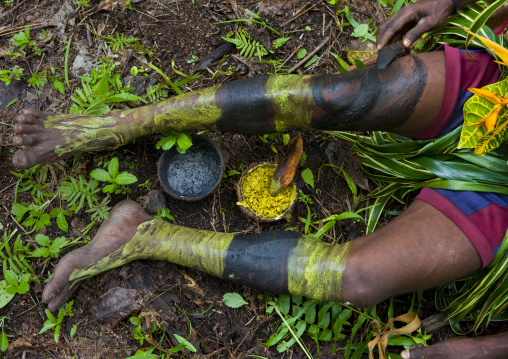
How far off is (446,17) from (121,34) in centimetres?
192

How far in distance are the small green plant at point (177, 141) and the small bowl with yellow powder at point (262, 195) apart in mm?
371

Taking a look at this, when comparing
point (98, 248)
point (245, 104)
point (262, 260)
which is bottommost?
point (98, 248)

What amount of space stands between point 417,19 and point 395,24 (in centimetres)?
13

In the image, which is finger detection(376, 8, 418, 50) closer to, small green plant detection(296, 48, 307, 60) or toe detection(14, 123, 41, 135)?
small green plant detection(296, 48, 307, 60)

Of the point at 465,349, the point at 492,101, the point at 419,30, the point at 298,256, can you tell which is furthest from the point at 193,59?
the point at 465,349

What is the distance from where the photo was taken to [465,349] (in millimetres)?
1951

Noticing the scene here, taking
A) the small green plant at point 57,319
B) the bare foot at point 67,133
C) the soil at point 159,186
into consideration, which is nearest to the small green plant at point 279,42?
the soil at point 159,186

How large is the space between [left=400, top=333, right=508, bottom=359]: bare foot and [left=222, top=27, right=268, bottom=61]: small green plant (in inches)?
77.2

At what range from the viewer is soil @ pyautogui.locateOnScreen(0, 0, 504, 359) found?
2100 millimetres

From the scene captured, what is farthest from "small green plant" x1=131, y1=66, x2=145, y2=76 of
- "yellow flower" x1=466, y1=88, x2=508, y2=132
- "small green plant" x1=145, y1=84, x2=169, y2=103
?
"yellow flower" x1=466, y1=88, x2=508, y2=132

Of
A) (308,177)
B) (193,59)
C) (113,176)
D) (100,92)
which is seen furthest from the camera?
(193,59)

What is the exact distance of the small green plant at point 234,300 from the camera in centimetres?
212

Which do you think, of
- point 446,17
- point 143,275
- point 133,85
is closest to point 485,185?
point 446,17

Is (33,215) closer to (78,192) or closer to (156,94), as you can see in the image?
(78,192)
